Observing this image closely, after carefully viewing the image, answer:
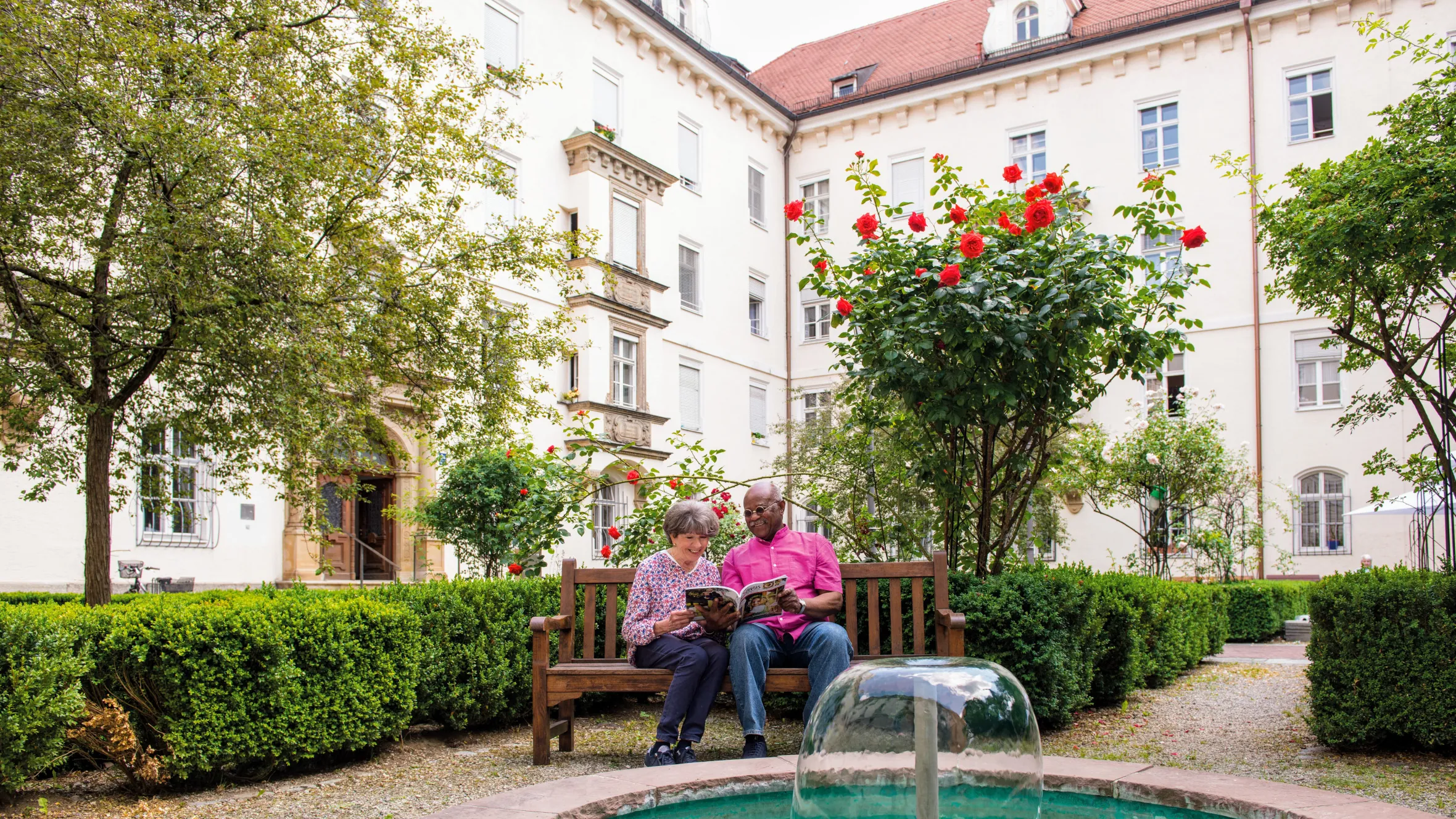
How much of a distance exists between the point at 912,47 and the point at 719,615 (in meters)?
30.6

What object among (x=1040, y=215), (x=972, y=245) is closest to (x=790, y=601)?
(x=972, y=245)

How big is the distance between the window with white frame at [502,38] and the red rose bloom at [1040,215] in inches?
702

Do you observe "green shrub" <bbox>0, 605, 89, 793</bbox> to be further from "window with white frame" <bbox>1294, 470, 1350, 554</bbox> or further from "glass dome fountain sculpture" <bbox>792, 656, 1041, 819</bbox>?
"window with white frame" <bbox>1294, 470, 1350, 554</bbox>

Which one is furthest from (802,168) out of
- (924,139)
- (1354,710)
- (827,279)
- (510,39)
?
(1354,710)

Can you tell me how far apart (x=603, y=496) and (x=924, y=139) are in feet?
42.7

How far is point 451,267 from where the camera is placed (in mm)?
10102

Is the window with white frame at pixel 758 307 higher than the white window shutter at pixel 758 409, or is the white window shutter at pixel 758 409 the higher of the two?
the window with white frame at pixel 758 307

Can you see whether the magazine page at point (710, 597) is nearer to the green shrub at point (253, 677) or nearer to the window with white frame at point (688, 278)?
the green shrub at point (253, 677)

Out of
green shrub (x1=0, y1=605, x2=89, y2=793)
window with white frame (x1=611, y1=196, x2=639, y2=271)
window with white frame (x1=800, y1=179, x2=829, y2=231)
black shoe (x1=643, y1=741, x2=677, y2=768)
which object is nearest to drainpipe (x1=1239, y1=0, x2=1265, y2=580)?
window with white frame (x1=800, y1=179, x2=829, y2=231)

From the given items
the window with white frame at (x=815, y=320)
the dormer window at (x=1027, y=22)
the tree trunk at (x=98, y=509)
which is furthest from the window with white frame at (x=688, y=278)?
the tree trunk at (x=98, y=509)

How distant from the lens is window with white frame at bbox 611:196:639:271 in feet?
82.4

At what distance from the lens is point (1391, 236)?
6.43 meters

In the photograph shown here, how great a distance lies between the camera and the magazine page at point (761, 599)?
5703 millimetres

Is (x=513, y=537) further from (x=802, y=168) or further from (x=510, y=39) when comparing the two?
(x=802, y=168)
